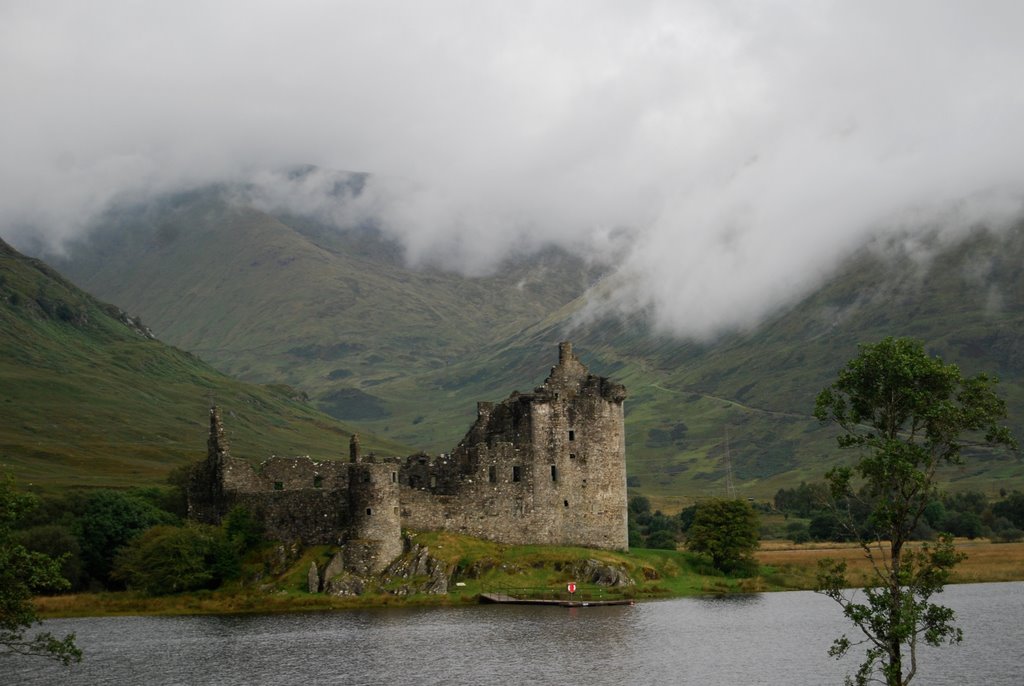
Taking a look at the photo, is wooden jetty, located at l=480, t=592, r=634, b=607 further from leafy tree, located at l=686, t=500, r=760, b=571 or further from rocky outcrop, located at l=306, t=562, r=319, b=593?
leafy tree, located at l=686, t=500, r=760, b=571

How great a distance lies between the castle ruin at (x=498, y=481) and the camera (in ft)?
250

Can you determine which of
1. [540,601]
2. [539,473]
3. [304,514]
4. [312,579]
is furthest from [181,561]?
[539,473]

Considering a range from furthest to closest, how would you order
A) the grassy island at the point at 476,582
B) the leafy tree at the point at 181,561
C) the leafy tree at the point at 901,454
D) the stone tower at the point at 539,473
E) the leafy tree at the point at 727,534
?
the leafy tree at the point at 727,534 < the stone tower at the point at 539,473 < the leafy tree at the point at 181,561 < the grassy island at the point at 476,582 < the leafy tree at the point at 901,454

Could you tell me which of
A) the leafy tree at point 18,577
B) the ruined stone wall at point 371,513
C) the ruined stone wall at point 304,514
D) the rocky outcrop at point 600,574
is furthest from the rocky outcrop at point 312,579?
the leafy tree at point 18,577

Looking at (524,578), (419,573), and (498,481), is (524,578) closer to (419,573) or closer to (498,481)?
(419,573)

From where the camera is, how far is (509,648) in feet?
184

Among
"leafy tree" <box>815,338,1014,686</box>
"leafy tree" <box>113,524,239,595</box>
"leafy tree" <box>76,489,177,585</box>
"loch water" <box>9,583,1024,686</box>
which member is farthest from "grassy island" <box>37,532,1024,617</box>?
"leafy tree" <box>815,338,1014,686</box>

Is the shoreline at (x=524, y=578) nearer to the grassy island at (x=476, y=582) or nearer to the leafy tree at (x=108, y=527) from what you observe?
the grassy island at (x=476, y=582)

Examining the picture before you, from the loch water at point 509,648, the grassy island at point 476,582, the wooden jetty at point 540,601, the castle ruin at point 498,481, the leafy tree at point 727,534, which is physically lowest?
the loch water at point 509,648

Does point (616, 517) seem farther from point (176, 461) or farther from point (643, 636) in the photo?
point (176, 461)

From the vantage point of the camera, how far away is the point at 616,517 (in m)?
81.9

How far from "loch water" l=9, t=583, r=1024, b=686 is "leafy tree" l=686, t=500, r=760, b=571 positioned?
11.5 meters

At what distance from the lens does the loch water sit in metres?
50.1

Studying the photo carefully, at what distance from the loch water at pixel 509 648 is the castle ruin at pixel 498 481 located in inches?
329
